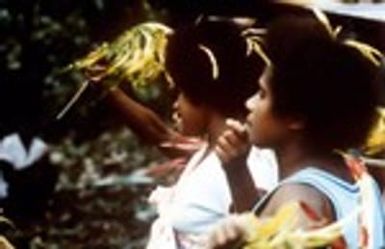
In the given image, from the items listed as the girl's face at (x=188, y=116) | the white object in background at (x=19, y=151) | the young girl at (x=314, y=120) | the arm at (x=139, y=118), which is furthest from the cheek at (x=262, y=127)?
the white object in background at (x=19, y=151)

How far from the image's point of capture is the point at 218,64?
1918mm

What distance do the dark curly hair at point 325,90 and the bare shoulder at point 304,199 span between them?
0.27ft

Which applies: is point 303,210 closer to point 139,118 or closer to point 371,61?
point 371,61

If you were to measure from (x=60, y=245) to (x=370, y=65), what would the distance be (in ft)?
2.18

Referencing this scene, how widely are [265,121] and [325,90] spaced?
0.36ft

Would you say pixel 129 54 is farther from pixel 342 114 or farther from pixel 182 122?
pixel 342 114

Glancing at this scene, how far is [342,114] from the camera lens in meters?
1.78

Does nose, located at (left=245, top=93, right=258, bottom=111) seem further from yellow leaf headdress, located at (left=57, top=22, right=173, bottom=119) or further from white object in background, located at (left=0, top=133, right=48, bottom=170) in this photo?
white object in background, located at (left=0, top=133, right=48, bottom=170)

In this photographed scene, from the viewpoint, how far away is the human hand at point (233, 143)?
1867mm

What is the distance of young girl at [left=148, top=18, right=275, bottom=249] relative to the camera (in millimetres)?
1896

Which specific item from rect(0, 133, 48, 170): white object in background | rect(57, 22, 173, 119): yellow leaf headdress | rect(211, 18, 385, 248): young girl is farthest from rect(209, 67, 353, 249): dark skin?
rect(0, 133, 48, 170): white object in background

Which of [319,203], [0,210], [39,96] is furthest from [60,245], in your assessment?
[319,203]

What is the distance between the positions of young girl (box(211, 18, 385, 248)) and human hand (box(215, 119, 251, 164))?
22 millimetres

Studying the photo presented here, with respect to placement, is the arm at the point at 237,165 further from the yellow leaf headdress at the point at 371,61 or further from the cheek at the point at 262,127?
the yellow leaf headdress at the point at 371,61
